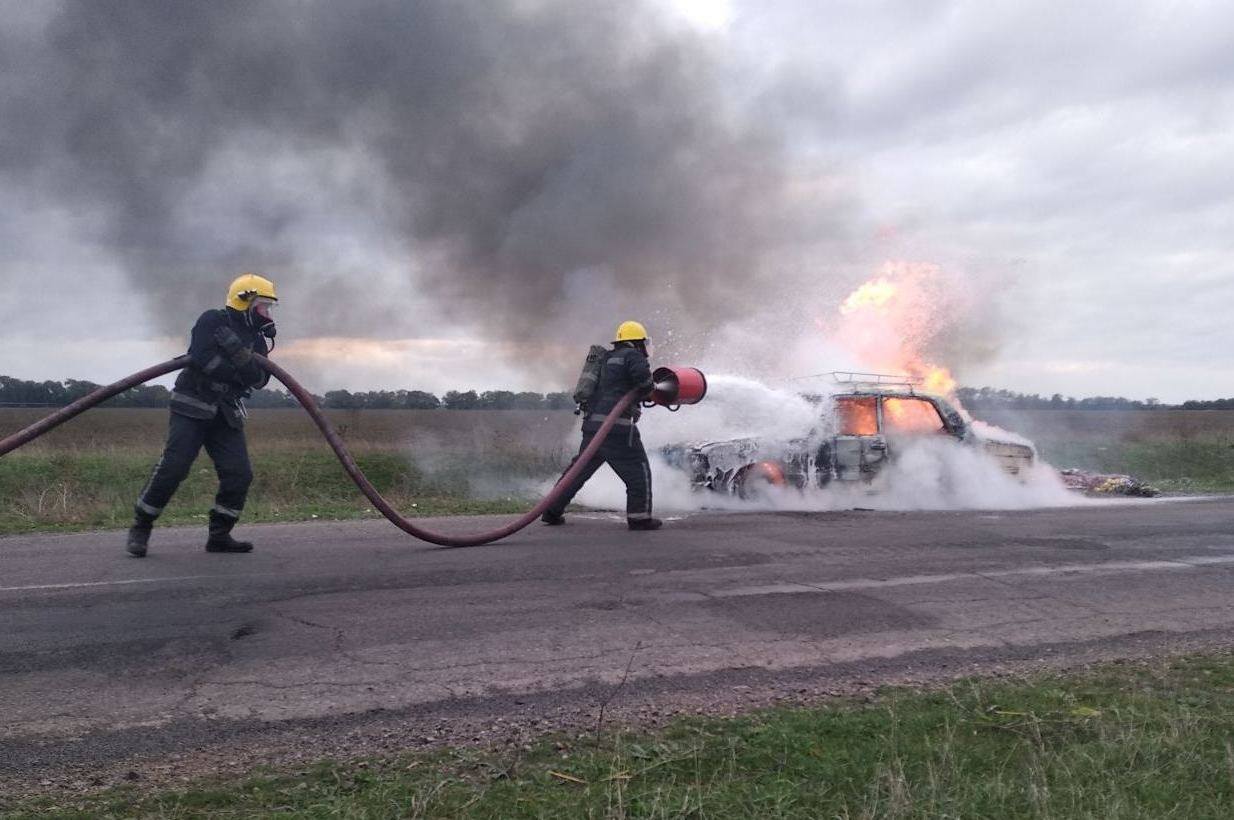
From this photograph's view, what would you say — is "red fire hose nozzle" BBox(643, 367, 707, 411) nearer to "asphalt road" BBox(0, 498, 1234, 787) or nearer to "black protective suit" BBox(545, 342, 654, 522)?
"black protective suit" BBox(545, 342, 654, 522)

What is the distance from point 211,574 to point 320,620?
166cm

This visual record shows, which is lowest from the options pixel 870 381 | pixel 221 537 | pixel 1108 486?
pixel 221 537

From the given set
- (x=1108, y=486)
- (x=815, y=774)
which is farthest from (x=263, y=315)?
(x=1108, y=486)

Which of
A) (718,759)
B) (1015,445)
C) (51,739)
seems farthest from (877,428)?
(51,739)

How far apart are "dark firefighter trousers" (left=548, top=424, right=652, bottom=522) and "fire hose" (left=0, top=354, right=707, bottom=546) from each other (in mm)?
154

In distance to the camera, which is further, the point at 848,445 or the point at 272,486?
the point at 272,486

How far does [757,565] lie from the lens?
698cm

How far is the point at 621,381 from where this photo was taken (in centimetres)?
914

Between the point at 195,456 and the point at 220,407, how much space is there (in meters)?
0.45

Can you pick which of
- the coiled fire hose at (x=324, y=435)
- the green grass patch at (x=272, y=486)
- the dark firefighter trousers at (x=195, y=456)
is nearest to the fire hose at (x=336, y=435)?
the coiled fire hose at (x=324, y=435)

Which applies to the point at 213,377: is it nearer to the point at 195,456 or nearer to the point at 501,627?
the point at 195,456

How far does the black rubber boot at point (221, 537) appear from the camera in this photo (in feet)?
24.0

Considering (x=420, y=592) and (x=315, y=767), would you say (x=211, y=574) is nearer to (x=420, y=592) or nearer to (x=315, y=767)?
(x=420, y=592)

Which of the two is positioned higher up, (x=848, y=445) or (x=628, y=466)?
(x=848, y=445)
